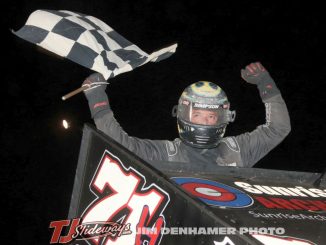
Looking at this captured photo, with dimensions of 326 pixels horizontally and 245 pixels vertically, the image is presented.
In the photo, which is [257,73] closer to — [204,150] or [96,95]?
[204,150]

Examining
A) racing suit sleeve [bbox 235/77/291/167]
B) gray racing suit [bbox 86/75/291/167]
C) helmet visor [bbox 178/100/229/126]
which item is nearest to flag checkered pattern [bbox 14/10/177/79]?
gray racing suit [bbox 86/75/291/167]

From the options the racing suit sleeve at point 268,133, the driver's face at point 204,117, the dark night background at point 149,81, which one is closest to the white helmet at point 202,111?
the driver's face at point 204,117

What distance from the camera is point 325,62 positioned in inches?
184

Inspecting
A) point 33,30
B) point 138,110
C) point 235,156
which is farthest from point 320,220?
point 138,110

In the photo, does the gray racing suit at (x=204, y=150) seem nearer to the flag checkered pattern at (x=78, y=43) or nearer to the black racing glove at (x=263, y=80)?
the black racing glove at (x=263, y=80)

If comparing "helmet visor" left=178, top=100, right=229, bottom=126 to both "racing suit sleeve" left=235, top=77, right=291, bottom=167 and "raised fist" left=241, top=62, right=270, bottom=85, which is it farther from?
"raised fist" left=241, top=62, right=270, bottom=85

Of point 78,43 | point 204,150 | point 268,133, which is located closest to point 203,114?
point 204,150

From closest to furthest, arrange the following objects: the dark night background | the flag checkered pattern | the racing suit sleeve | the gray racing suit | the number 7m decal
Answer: the number 7m decal → the gray racing suit → the racing suit sleeve → the flag checkered pattern → the dark night background

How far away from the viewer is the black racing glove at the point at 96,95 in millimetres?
2873

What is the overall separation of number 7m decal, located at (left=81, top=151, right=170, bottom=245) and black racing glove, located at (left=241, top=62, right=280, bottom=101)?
4.37 ft

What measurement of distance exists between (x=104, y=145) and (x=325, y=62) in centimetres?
304

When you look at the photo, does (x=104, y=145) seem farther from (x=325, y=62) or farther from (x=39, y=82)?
(x=325, y=62)

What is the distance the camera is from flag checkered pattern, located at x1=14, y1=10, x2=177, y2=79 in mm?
3148

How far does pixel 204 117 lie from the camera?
2904 mm
